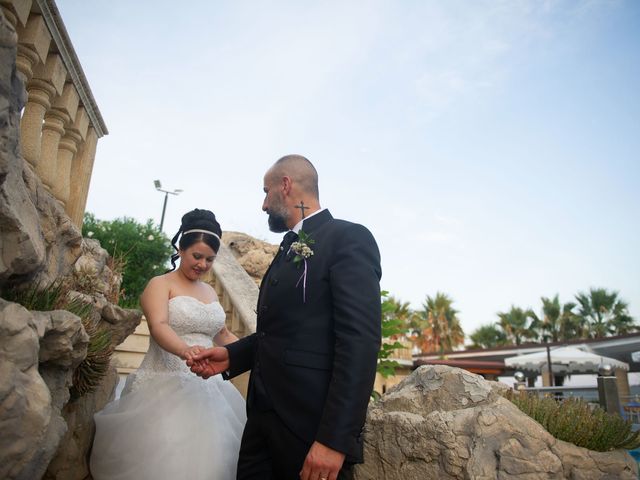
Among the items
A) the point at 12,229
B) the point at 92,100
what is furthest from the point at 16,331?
the point at 92,100

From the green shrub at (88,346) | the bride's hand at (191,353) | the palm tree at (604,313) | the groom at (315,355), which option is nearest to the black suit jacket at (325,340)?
the groom at (315,355)

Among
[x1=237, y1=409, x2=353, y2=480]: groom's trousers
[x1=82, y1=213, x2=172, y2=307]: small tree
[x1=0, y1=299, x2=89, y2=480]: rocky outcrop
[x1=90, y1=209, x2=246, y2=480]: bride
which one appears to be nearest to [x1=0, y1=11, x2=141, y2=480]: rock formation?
[x1=0, y1=299, x2=89, y2=480]: rocky outcrop

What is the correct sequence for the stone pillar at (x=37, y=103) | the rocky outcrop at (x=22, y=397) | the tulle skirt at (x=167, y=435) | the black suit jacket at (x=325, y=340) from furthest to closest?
1. the stone pillar at (x=37, y=103)
2. the tulle skirt at (x=167, y=435)
3. the black suit jacket at (x=325, y=340)
4. the rocky outcrop at (x=22, y=397)

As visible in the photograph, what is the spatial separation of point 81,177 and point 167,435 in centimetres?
275

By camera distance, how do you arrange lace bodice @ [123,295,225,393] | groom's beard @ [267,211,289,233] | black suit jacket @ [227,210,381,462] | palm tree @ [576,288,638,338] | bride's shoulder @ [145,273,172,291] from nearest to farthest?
1. black suit jacket @ [227,210,381,462]
2. groom's beard @ [267,211,289,233]
3. lace bodice @ [123,295,225,393]
4. bride's shoulder @ [145,273,172,291]
5. palm tree @ [576,288,638,338]

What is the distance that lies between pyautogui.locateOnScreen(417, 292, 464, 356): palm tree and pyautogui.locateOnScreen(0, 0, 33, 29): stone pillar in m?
42.9

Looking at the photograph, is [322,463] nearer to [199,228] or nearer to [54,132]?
→ [199,228]

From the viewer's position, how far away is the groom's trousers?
227 cm

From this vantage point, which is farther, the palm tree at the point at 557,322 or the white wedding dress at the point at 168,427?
the palm tree at the point at 557,322

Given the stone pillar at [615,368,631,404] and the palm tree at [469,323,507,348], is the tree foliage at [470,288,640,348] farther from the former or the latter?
the stone pillar at [615,368,631,404]

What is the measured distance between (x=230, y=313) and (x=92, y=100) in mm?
3854

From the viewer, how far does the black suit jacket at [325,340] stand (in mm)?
2182

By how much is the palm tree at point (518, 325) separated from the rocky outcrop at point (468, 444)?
43592mm

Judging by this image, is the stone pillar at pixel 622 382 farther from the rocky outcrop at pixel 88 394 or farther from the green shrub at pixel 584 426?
the rocky outcrop at pixel 88 394
